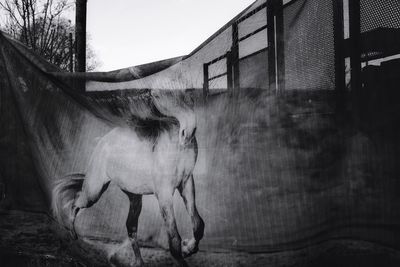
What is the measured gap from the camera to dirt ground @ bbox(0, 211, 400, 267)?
2.33 meters

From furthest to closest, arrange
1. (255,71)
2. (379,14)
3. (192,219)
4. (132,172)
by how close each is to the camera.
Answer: (132,172), (192,219), (255,71), (379,14)

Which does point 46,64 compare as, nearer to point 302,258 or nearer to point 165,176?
point 165,176

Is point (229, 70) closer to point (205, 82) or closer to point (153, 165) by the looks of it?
point (205, 82)

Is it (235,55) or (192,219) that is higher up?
(235,55)

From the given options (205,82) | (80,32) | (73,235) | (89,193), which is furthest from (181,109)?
(80,32)

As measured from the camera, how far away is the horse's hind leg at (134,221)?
288 cm

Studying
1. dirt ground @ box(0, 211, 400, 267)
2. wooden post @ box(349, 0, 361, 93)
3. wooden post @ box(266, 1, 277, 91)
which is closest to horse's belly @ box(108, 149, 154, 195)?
dirt ground @ box(0, 211, 400, 267)

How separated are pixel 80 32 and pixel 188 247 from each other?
3992 mm

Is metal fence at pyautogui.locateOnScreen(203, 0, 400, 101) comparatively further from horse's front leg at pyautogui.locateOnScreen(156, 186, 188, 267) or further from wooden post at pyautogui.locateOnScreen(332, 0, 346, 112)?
horse's front leg at pyautogui.locateOnScreen(156, 186, 188, 267)

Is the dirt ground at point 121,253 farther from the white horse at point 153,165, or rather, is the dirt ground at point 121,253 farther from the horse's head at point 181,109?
the horse's head at point 181,109

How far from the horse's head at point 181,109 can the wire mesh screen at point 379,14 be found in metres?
1.18

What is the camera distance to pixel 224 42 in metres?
2.70

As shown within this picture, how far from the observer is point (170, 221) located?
9.10 ft

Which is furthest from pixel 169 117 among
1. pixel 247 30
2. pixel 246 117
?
pixel 247 30
